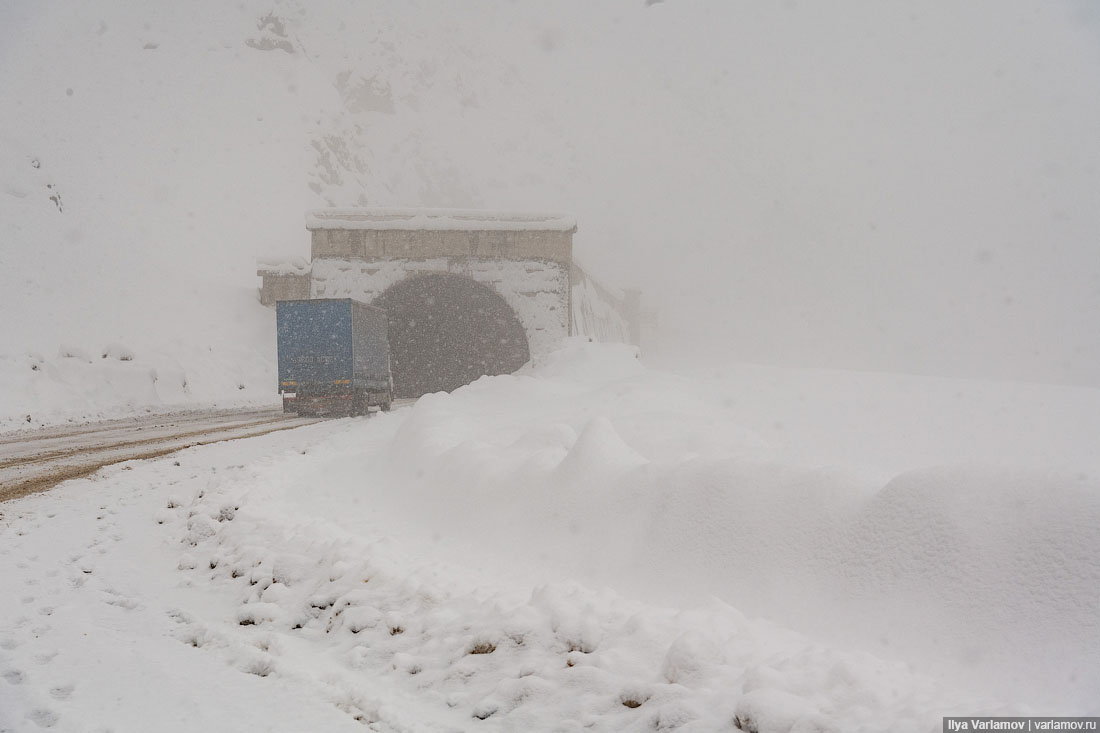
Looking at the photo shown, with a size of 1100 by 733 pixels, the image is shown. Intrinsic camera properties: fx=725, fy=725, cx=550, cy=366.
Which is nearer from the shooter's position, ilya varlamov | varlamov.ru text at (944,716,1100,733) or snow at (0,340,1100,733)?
ilya varlamov | varlamov.ru text at (944,716,1100,733)

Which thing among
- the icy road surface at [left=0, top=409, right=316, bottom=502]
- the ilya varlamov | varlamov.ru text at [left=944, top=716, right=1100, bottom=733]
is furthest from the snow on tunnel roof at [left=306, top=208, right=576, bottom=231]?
the ilya varlamov | varlamov.ru text at [left=944, top=716, right=1100, bottom=733]

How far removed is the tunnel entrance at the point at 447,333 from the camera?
3288cm

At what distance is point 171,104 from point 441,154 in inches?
1698

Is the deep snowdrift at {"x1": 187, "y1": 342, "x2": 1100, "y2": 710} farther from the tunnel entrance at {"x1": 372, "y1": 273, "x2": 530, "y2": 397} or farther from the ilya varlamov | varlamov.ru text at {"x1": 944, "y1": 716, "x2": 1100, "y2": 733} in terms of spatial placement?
the tunnel entrance at {"x1": 372, "y1": 273, "x2": 530, "y2": 397}

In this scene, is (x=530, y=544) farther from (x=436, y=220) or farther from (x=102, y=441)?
(x=436, y=220)

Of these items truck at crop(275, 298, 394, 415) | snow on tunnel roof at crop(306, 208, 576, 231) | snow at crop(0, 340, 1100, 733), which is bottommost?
snow at crop(0, 340, 1100, 733)

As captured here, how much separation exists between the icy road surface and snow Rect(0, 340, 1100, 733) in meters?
2.29

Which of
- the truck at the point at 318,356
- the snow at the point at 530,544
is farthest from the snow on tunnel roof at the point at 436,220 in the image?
the truck at the point at 318,356

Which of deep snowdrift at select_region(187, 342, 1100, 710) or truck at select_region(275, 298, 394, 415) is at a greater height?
truck at select_region(275, 298, 394, 415)

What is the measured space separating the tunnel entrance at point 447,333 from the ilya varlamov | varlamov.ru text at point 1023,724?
A: 2991 centimetres

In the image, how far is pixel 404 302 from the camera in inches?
1312

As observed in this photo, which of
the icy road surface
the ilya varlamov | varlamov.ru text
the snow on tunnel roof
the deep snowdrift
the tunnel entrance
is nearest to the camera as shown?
the ilya varlamov | varlamov.ru text

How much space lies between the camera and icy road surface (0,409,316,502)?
965 centimetres

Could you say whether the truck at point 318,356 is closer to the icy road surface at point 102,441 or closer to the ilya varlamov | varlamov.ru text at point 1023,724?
the icy road surface at point 102,441
